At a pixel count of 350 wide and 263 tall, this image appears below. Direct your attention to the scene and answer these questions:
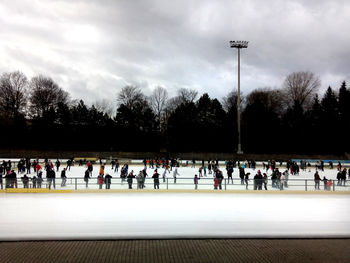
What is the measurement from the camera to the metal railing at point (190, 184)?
12.8 metres

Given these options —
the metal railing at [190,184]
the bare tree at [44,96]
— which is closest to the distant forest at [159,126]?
the bare tree at [44,96]

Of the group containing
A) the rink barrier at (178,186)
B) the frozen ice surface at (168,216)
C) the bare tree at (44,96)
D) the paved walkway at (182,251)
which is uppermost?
the bare tree at (44,96)

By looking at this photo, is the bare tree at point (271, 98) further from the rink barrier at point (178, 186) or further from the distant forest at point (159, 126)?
the rink barrier at point (178, 186)

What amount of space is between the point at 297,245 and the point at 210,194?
554 centimetres

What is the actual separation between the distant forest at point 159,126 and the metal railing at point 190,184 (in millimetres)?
32052

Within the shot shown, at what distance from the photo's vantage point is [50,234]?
810cm

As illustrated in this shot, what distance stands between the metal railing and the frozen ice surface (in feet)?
1.85

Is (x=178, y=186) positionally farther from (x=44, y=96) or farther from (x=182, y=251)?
(x=44, y=96)

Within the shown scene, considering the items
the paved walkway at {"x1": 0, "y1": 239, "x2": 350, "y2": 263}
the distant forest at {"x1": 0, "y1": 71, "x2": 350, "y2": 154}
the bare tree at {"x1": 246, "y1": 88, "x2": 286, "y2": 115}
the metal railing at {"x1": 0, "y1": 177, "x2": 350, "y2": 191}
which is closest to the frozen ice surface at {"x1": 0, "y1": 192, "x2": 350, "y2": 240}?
the paved walkway at {"x1": 0, "y1": 239, "x2": 350, "y2": 263}

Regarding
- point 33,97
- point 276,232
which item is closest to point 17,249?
point 276,232

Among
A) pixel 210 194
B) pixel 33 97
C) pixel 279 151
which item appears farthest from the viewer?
pixel 33 97

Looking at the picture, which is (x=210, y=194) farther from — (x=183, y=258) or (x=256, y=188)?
(x=183, y=258)

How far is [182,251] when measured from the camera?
23.3 ft

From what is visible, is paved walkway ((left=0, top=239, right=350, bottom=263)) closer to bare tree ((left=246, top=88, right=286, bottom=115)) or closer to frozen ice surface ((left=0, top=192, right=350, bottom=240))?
frozen ice surface ((left=0, top=192, right=350, bottom=240))
